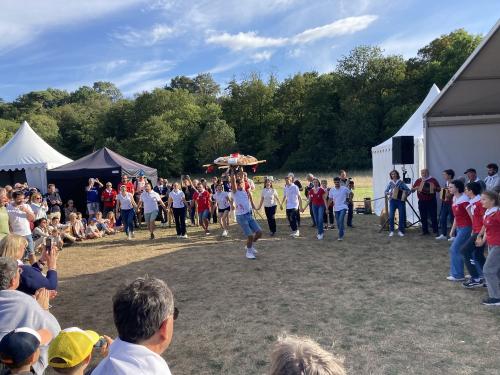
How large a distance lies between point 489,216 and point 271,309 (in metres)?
2.98

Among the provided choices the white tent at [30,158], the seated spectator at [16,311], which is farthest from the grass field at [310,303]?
the white tent at [30,158]

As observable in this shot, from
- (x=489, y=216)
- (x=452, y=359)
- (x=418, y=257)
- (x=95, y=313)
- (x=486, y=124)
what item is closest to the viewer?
(x=452, y=359)

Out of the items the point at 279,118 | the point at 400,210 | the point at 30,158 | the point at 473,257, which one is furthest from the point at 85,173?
the point at 279,118

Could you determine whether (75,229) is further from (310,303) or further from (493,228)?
(493,228)

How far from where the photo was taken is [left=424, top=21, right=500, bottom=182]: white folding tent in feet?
33.9

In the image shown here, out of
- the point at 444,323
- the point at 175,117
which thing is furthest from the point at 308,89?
the point at 444,323

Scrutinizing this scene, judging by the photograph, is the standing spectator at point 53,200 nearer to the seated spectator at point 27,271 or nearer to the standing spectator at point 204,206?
the standing spectator at point 204,206

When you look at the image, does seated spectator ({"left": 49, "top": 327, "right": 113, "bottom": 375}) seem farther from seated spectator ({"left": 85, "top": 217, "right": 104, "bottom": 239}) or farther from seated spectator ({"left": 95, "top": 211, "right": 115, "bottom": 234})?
seated spectator ({"left": 95, "top": 211, "right": 115, "bottom": 234})

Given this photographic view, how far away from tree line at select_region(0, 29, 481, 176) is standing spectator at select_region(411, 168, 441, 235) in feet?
113

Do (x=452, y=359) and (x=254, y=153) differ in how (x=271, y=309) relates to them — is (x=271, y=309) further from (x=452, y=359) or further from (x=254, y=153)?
(x=254, y=153)

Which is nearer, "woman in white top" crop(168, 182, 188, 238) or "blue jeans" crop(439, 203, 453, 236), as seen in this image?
"blue jeans" crop(439, 203, 453, 236)

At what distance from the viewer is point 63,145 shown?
163 ft

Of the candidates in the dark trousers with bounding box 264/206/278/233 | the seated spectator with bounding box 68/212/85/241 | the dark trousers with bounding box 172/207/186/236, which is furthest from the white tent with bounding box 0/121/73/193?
the dark trousers with bounding box 264/206/278/233

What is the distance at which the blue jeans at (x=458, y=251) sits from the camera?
6318 mm
